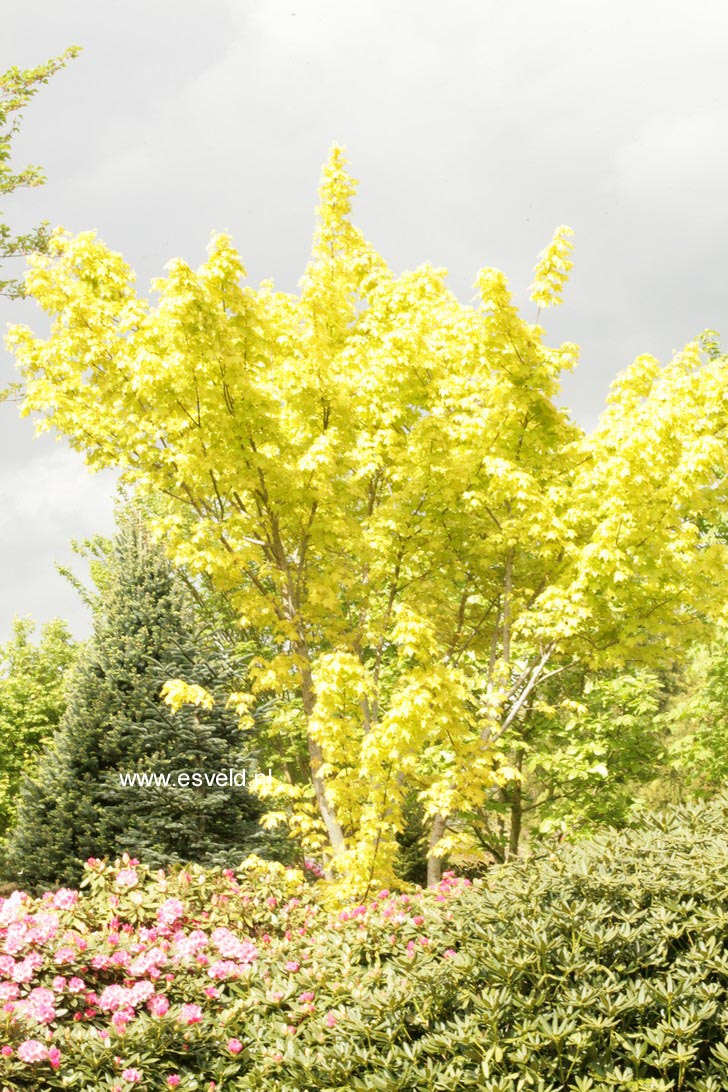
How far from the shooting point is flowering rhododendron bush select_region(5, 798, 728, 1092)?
13.4 feet

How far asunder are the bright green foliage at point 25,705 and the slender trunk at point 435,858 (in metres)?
8.81

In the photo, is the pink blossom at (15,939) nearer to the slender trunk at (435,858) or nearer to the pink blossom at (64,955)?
the pink blossom at (64,955)

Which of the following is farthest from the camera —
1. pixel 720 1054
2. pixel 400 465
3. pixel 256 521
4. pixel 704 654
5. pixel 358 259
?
pixel 704 654

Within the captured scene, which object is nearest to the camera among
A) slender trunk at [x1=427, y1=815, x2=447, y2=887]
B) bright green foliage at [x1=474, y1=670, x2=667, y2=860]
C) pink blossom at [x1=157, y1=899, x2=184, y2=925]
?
pink blossom at [x1=157, y1=899, x2=184, y2=925]

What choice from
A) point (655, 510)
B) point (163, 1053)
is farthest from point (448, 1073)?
point (655, 510)

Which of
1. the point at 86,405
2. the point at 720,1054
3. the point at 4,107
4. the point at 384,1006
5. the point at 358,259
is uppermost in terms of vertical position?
the point at 4,107

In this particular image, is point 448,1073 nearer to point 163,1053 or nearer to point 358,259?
point 163,1053

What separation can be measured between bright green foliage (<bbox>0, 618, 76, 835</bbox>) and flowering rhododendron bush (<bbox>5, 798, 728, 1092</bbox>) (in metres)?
12.8

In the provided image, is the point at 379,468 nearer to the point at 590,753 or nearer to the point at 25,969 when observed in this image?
the point at 590,753

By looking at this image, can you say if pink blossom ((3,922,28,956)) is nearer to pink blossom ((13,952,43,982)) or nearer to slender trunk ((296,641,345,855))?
pink blossom ((13,952,43,982))

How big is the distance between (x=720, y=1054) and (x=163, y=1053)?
2.83 meters

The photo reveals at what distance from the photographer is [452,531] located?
37.2ft

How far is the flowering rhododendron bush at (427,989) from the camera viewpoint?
4.09 metres

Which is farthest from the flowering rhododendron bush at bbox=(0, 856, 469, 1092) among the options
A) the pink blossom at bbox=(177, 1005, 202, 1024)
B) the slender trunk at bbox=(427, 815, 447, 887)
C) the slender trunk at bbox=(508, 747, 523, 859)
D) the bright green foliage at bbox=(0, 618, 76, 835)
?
the bright green foliage at bbox=(0, 618, 76, 835)
